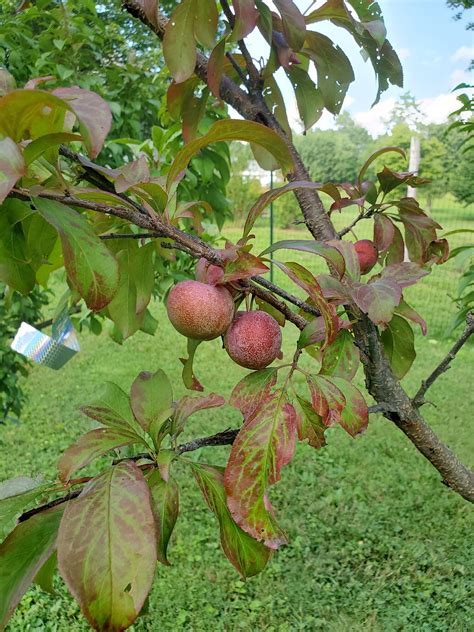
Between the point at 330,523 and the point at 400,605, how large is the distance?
0.49 metres

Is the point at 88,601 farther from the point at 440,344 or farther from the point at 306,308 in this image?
the point at 440,344

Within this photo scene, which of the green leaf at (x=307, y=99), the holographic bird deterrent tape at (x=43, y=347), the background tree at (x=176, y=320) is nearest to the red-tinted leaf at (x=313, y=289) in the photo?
the background tree at (x=176, y=320)

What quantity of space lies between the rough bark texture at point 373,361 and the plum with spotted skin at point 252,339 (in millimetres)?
140

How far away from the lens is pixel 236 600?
1.97 m

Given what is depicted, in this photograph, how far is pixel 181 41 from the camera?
2.09ft

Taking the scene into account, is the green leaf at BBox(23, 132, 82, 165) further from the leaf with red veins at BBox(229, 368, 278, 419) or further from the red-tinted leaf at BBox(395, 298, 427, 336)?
the red-tinted leaf at BBox(395, 298, 427, 336)

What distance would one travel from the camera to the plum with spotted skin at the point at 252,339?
509mm

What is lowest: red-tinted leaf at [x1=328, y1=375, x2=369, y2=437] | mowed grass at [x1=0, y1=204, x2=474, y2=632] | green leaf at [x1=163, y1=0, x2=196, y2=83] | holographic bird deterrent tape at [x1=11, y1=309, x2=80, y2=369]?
mowed grass at [x1=0, y1=204, x2=474, y2=632]

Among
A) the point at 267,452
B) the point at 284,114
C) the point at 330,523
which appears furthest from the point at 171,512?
the point at 330,523

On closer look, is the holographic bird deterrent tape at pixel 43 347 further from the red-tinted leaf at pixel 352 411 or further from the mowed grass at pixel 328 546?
the red-tinted leaf at pixel 352 411

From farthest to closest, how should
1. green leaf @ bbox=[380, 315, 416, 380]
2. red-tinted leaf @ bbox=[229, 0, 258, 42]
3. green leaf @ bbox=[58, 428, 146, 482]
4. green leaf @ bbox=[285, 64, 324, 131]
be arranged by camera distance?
1. green leaf @ bbox=[285, 64, 324, 131]
2. green leaf @ bbox=[380, 315, 416, 380]
3. red-tinted leaf @ bbox=[229, 0, 258, 42]
4. green leaf @ bbox=[58, 428, 146, 482]

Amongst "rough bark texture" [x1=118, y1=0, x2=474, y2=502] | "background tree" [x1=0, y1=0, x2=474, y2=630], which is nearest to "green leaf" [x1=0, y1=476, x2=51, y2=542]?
"background tree" [x1=0, y1=0, x2=474, y2=630]

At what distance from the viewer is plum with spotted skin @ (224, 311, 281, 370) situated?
509 mm

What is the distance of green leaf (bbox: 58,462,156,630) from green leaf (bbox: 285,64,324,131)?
0.59 meters
